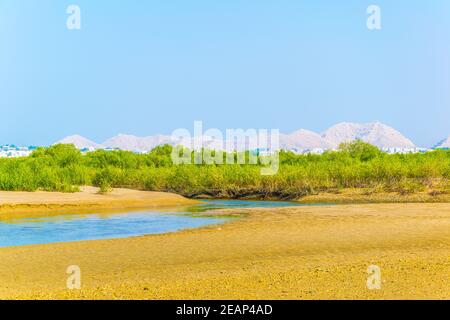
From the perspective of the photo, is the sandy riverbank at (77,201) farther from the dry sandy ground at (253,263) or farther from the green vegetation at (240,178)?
the dry sandy ground at (253,263)

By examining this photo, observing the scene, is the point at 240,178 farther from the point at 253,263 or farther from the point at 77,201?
the point at 253,263

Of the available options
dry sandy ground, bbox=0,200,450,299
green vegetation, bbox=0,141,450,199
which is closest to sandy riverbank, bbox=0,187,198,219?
green vegetation, bbox=0,141,450,199

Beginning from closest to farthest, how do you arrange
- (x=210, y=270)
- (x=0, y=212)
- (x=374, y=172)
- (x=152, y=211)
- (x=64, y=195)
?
(x=210, y=270), (x=0, y=212), (x=152, y=211), (x=64, y=195), (x=374, y=172)

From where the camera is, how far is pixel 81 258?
1493 centimetres

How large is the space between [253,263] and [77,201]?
21289 mm

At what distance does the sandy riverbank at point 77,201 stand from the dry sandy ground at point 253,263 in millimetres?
12266

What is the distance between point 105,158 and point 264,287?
169 ft

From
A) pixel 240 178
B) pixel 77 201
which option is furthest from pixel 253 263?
pixel 240 178

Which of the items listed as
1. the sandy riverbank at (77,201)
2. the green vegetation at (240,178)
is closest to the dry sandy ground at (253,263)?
the sandy riverbank at (77,201)

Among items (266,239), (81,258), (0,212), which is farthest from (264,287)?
(0,212)

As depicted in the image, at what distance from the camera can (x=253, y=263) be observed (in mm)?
13500

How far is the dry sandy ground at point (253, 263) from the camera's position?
10.1 m

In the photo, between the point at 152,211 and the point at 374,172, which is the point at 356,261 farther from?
the point at 374,172

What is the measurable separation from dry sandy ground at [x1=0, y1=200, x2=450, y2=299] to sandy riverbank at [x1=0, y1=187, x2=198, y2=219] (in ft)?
40.2
